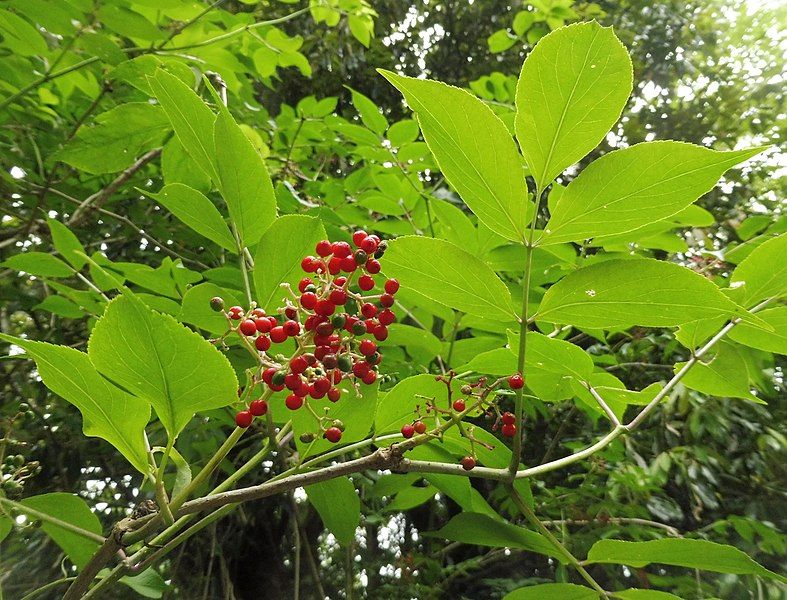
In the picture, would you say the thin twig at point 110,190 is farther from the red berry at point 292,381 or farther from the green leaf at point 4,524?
the red berry at point 292,381

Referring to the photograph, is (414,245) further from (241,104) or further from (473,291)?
(241,104)

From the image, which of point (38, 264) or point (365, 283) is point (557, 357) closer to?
point (365, 283)

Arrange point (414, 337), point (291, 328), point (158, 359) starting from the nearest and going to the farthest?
point (158, 359)
point (291, 328)
point (414, 337)

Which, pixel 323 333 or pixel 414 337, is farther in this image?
pixel 414 337

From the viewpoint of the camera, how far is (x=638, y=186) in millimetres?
521

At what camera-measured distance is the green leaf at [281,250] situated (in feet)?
2.06

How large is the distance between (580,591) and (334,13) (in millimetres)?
2250

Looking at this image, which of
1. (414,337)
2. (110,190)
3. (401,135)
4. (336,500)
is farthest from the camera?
(110,190)

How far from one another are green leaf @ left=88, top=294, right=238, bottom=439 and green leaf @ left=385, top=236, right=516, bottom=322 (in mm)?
205

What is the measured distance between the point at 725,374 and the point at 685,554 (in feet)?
0.82

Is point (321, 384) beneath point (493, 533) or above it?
above

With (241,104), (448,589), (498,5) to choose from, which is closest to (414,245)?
(241,104)

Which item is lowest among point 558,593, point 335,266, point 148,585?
point 148,585

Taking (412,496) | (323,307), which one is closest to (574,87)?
(323,307)
